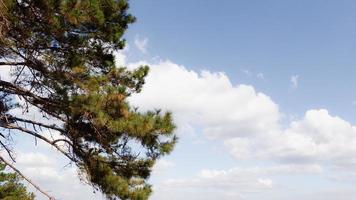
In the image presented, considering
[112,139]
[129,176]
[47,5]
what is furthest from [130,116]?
[47,5]

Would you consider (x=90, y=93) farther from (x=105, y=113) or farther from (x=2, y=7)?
(x=2, y=7)

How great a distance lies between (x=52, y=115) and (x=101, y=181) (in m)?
2.10

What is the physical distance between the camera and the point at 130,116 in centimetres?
1006

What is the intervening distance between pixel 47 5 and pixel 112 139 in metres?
3.43

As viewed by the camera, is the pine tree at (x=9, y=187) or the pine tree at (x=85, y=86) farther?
the pine tree at (x=9, y=187)

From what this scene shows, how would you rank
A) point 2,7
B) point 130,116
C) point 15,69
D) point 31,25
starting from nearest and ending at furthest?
1. point 2,7
2. point 130,116
3. point 31,25
4. point 15,69

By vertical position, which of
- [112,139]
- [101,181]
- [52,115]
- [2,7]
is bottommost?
[101,181]

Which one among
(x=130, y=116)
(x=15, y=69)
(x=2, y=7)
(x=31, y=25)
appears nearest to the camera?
(x=2, y=7)

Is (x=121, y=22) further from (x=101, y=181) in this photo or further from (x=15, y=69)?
(x=101, y=181)

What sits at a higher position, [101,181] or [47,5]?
[47,5]

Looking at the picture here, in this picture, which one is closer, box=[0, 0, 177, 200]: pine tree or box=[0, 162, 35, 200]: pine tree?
box=[0, 0, 177, 200]: pine tree

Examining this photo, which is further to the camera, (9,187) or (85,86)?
(9,187)

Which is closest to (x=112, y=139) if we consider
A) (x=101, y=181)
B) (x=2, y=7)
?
(x=101, y=181)

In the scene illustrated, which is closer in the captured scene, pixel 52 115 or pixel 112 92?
pixel 112 92
